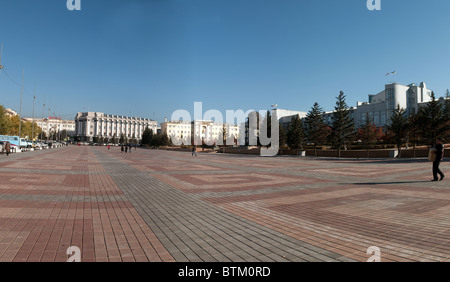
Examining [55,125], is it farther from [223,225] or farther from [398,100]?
[223,225]

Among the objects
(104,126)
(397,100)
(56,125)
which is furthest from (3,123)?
(56,125)

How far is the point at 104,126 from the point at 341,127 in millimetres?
161695

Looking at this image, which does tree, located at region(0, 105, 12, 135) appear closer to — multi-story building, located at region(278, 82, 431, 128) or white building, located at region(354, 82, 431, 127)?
multi-story building, located at region(278, 82, 431, 128)

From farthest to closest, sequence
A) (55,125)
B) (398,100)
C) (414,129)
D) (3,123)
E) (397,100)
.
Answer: (55,125) → (398,100) → (397,100) → (3,123) → (414,129)

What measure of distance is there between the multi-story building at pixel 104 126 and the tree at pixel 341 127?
13873 cm

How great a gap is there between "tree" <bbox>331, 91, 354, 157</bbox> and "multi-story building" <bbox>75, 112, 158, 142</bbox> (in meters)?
139

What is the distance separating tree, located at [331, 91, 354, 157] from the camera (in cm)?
4203

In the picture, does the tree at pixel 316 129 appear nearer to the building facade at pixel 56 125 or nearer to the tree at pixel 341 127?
the tree at pixel 341 127

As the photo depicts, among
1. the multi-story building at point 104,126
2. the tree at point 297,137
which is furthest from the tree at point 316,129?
the multi-story building at point 104,126

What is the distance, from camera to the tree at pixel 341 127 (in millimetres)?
42031

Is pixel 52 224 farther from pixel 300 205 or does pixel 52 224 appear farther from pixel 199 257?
pixel 300 205

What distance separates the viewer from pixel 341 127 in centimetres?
4319

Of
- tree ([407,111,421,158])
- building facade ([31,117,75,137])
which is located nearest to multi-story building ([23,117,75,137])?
building facade ([31,117,75,137])
